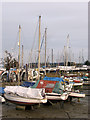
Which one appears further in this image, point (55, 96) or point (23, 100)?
point (55, 96)

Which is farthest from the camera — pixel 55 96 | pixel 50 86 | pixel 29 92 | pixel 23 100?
pixel 50 86

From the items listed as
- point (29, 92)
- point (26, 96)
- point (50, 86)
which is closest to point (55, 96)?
point (50, 86)

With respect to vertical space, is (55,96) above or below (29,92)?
below

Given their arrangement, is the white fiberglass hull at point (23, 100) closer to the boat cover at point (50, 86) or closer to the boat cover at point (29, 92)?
the boat cover at point (29, 92)

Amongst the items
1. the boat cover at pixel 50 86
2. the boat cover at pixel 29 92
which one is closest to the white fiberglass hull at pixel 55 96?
the boat cover at pixel 50 86

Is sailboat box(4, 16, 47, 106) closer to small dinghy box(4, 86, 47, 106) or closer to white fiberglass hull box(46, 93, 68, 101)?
small dinghy box(4, 86, 47, 106)

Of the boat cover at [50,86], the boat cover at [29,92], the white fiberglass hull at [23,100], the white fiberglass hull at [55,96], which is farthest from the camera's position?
the boat cover at [50,86]

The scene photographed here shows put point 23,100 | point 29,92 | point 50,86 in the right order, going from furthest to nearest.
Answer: point 50,86 → point 29,92 → point 23,100

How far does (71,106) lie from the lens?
58.6 ft

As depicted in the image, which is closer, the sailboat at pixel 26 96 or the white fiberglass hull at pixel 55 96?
the sailboat at pixel 26 96

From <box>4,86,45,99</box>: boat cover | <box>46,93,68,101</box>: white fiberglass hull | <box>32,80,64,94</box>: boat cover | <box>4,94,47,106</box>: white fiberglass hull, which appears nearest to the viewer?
<box>4,94,47,106</box>: white fiberglass hull

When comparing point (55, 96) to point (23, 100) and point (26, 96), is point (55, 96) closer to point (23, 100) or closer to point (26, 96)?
point (26, 96)

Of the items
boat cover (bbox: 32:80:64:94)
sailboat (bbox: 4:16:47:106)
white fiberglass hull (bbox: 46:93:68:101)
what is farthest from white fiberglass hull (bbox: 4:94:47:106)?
boat cover (bbox: 32:80:64:94)

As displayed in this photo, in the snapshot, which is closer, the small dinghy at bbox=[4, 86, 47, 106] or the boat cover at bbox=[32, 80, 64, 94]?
the small dinghy at bbox=[4, 86, 47, 106]
